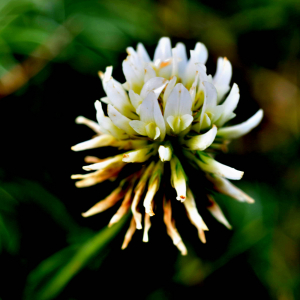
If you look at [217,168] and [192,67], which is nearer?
[217,168]

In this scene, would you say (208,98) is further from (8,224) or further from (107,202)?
(8,224)

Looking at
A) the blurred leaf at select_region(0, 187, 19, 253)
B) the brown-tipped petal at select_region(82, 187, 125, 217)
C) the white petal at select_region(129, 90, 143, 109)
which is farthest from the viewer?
the blurred leaf at select_region(0, 187, 19, 253)

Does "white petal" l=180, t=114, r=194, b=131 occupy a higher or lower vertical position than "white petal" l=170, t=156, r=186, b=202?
higher

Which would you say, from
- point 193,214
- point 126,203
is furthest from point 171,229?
point 126,203

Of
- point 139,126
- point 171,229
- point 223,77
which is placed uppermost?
point 223,77

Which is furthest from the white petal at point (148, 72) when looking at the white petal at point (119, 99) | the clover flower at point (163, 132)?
the white petal at point (119, 99)

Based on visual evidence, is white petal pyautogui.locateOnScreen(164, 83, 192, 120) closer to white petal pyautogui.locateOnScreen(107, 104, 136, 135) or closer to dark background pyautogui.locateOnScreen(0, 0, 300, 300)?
white petal pyautogui.locateOnScreen(107, 104, 136, 135)

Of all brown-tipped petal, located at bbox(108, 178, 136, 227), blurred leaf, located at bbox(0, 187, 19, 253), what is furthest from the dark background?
brown-tipped petal, located at bbox(108, 178, 136, 227)

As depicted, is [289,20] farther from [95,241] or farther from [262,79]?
[95,241]
